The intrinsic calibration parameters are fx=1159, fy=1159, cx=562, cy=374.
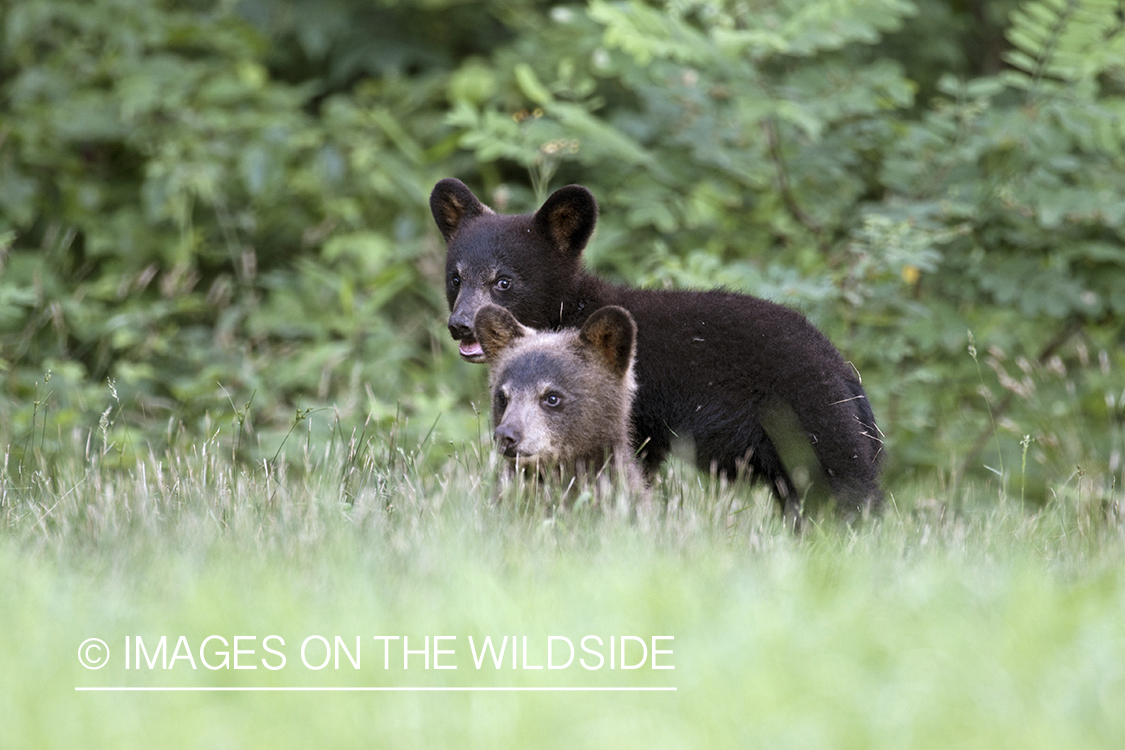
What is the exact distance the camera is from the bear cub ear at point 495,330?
4.84 m

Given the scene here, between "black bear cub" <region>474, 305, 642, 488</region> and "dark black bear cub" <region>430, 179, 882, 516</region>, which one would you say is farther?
"dark black bear cub" <region>430, 179, 882, 516</region>

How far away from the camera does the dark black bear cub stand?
4.75m

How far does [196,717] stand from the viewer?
2.53 meters

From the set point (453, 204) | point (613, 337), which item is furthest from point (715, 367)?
point (453, 204)

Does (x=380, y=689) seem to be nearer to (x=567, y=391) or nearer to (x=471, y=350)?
(x=567, y=391)

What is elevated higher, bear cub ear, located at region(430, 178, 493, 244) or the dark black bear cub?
bear cub ear, located at region(430, 178, 493, 244)

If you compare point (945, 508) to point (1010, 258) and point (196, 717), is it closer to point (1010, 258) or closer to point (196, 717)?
point (1010, 258)

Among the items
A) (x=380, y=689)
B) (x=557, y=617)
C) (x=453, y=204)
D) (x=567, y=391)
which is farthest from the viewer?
(x=453, y=204)

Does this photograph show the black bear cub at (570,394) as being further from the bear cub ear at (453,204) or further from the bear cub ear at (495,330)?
the bear cub ear at (453,204)

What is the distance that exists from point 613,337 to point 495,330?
0.54m

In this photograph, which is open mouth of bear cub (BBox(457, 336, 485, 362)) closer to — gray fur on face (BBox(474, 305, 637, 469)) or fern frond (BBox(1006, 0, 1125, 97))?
gray fur on face (BBox(474, 305, 637, 469))

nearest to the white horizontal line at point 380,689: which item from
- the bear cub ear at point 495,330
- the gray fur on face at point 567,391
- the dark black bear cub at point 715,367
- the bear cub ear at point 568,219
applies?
the gray fur on face at point 567,391

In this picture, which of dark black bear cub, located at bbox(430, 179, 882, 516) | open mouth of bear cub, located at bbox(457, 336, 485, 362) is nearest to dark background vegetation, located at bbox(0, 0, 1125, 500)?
open mouth of bear cub, located at bbox(457, 336, 485, 362)

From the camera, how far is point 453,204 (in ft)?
19.1
